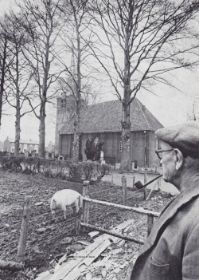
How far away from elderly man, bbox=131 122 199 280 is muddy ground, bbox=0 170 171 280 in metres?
3.54

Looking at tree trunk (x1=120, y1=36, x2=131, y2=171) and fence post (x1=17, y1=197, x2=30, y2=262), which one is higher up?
tree trunk (x1=120, y1=36, x2=131, y2=171)

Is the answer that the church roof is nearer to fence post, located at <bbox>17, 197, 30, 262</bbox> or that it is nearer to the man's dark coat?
fence post, located at <bbox>17, 197, 30, 262</bbox>

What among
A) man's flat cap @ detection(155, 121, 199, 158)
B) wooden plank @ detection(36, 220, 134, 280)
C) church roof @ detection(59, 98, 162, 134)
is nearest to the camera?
man's flat cap @ detection(155, 121, 199, 158)

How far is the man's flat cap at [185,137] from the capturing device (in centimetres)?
153

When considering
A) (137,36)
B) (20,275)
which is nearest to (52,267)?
(20,275)

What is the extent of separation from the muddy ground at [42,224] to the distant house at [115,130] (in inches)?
626

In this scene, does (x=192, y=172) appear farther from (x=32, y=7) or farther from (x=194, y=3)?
(x=32, y=7)

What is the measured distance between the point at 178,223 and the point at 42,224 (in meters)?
6.14

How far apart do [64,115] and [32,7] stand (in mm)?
29839

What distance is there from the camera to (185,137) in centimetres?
155

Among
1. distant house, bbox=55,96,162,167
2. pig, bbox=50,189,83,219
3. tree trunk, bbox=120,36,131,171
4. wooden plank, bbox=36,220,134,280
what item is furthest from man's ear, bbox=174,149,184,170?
distant house, bbox=55,96,162,167

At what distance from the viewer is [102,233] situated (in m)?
6.47

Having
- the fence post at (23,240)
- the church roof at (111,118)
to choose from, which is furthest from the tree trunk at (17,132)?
the fence post at (23,240)

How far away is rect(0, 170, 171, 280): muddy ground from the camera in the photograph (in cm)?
482
